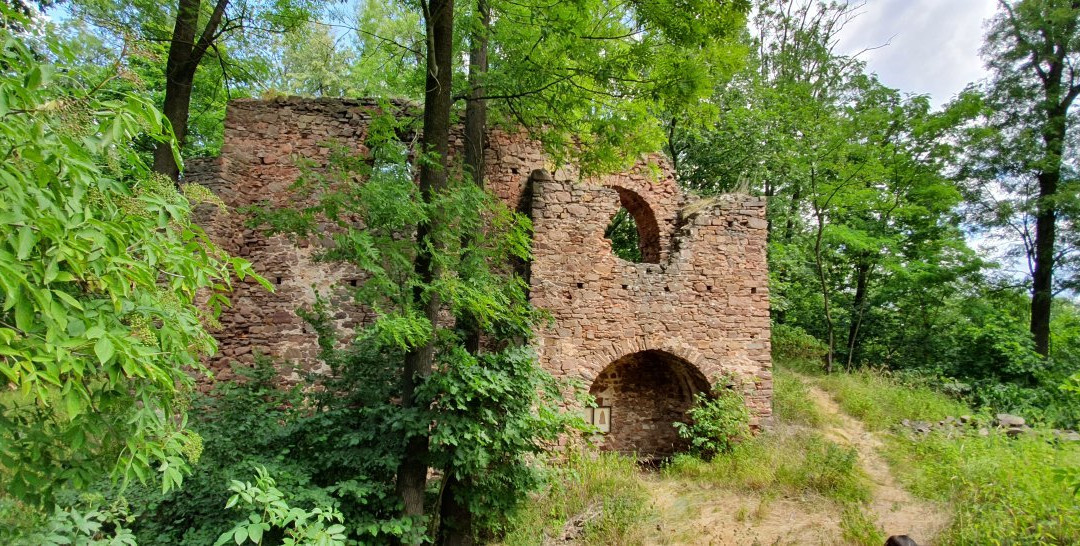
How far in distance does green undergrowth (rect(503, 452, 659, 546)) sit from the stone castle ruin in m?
1.64

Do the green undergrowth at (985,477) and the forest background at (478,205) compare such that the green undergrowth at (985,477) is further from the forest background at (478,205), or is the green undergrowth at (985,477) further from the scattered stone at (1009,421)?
the forest background at (478,205)

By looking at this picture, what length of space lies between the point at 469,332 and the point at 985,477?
19.8 ft

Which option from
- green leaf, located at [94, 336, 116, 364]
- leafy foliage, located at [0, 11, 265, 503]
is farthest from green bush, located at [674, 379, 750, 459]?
green leaf, located at [94, 336, 116, 364]

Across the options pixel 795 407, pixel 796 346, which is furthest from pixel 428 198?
pixel 796 346

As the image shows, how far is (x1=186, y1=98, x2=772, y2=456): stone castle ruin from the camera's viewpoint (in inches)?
334

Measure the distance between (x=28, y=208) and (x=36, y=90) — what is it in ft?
1.81

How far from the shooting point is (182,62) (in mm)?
6430

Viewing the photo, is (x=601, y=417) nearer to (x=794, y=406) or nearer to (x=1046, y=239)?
(x=794, y=406)

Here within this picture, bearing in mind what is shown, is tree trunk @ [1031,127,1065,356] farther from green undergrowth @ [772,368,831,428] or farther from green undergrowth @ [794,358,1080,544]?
green undergrowth @ [772,368,831,428]

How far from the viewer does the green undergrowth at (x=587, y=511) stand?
6102mm

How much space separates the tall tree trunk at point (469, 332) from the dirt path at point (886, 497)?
14.8 ft

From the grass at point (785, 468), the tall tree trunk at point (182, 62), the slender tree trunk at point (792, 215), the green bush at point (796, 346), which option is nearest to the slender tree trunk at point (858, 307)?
the green bush at point (796, 346)

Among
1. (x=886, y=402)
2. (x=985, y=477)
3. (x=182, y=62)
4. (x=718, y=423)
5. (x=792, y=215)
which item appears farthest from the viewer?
(x=792, y=215)

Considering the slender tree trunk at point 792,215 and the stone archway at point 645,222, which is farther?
the slender tree trunk at point 792,215
